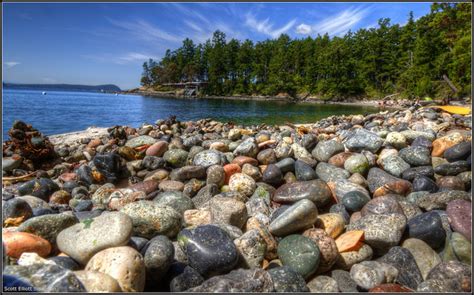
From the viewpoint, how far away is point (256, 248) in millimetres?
2689

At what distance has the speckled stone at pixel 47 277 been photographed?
5.29 ft

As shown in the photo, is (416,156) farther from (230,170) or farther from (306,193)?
(230,170)

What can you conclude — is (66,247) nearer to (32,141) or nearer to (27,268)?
(27,268)

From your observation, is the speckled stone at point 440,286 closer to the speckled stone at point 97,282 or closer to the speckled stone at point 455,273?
the speckled stone at point 455,273

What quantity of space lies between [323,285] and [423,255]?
1.09 meters

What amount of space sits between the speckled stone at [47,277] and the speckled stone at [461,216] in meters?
3.30

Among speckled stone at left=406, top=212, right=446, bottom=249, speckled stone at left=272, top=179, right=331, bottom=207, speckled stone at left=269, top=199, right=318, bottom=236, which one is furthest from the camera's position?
speckled stone at left=272, top=179, right=331, bottom=207

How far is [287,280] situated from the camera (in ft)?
7.57

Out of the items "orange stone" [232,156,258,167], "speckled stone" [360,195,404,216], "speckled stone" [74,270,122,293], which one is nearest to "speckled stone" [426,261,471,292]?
"speckled stone" [360,195,404,216]

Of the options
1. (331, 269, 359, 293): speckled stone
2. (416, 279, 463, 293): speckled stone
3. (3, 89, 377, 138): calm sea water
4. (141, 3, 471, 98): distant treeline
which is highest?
(141, 3, 471, 98): distant treeline

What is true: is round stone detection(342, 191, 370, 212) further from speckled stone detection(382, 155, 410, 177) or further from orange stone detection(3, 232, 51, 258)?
orange stone detection(3, 232, 51, 258)

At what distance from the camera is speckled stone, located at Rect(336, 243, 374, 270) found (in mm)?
2732

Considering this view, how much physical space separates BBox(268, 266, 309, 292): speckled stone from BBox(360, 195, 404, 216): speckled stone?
150cm

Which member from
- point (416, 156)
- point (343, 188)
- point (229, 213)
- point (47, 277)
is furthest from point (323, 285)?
point (416, 156)
